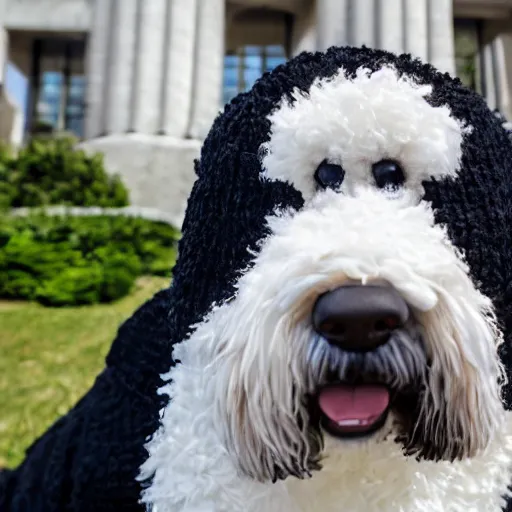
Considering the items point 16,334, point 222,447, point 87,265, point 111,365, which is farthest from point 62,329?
point 222,447

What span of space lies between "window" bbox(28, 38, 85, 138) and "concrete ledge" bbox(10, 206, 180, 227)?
26.1 ft

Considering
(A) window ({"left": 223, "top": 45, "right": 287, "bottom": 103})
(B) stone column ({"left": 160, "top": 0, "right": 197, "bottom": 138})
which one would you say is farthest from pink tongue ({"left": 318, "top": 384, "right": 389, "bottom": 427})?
(A) window ({"left": 223, "top": 45, "right": 287, "bottom": 103})

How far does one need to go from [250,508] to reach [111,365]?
0.60 metres

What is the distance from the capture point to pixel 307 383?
825 millimetres

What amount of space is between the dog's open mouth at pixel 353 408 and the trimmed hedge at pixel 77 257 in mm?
4705

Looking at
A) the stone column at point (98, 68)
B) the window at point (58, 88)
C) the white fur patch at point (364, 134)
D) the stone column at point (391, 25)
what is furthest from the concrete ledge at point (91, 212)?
the window at point (58, 88)

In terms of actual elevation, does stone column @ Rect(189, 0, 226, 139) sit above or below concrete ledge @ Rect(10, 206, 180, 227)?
above

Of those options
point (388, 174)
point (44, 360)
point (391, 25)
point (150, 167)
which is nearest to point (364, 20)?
point (391, 25)

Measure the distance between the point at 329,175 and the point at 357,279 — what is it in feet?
0.82

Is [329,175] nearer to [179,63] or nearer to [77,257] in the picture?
[77,257]

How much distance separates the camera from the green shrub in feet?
23.8

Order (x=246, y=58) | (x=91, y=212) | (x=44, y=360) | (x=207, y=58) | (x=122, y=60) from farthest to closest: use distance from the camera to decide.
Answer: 1. (x=246, y=58)
2. (x=207, y=58)
3. (x=122, y=60)
4. (x=91, y=212)
5. (x=44, y=360)

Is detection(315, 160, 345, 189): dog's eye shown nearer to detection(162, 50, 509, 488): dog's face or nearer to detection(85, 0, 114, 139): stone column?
detection(162, 50, 509, 488): dog's face

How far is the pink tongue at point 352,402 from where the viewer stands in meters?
0.86
